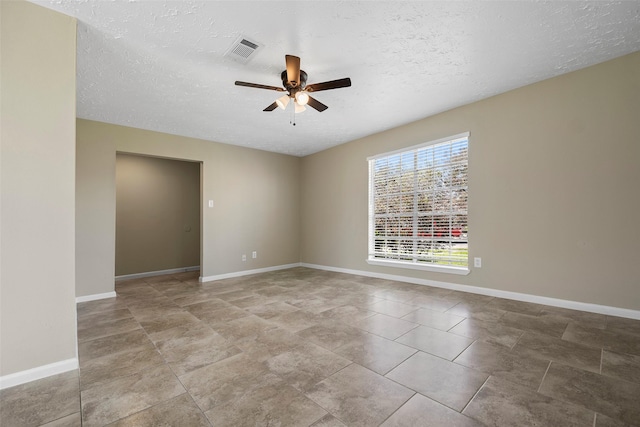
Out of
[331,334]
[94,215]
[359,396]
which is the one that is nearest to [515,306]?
[331,334]

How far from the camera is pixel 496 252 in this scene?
3.58 meters

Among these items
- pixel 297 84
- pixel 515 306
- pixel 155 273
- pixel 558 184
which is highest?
pixel 297 84

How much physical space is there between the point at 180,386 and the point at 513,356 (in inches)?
93.5

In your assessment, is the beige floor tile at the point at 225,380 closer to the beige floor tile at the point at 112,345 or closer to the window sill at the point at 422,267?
the beige floor tile at the point at 112,345

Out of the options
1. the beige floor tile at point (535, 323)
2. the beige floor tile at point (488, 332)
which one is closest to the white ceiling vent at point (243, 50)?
the beige floor tile at point (488, 332)

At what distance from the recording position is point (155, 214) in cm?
582

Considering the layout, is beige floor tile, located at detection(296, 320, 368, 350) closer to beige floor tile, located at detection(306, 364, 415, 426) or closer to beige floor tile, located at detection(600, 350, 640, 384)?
beige floor tile, located at detection(306, 364, 415, 426)

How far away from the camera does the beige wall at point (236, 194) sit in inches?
178

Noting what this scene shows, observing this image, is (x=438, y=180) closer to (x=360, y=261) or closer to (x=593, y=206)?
(x=593, y=206)

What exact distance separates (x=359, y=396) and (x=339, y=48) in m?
2.74

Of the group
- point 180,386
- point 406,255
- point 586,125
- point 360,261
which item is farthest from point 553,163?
point 180,386

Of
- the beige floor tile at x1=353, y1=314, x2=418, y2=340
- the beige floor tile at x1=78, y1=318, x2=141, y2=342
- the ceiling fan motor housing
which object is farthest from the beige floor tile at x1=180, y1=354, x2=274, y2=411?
the ceiling fan motor housing

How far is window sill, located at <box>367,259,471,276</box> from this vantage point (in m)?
3.90

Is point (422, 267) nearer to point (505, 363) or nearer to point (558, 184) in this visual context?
point (558, 184)
